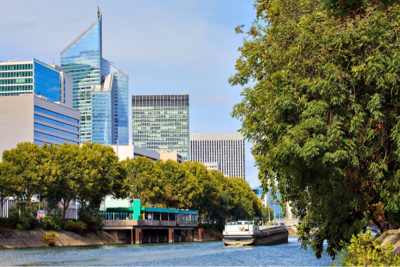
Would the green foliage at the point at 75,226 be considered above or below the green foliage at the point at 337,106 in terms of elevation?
below

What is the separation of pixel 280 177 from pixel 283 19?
747cm

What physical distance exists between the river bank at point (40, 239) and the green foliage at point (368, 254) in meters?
59.6

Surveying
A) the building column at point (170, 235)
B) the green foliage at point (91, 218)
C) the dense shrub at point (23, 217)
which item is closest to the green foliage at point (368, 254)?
the dense shrub at point (23, 217)

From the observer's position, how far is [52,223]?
77.2 meters

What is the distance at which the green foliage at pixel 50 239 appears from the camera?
241 feet

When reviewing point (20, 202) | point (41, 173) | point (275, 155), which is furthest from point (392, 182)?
point (20, 202)

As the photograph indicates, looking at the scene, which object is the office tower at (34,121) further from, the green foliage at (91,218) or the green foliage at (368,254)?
the green foliage at (368,254)

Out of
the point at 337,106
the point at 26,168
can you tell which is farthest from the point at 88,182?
the point at 337,106

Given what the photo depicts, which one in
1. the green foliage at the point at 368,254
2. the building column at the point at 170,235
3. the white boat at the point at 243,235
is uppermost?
the green foliage at the point at 368,254

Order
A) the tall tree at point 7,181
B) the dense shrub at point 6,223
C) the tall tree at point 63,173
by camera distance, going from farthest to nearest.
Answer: the tall tree at point 63,173 < the tall tree at point 7,181 < the dense shrub at point 6,223

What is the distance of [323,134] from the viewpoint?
18.2 meters

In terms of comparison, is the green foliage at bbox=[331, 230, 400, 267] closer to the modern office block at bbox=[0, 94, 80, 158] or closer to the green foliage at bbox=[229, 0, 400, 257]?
the green foliage at bbox=[229, 0, 400, 257]

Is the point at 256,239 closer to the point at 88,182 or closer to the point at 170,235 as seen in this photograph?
the point at 170,235

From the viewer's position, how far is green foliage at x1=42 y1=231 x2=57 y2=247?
7331cm
